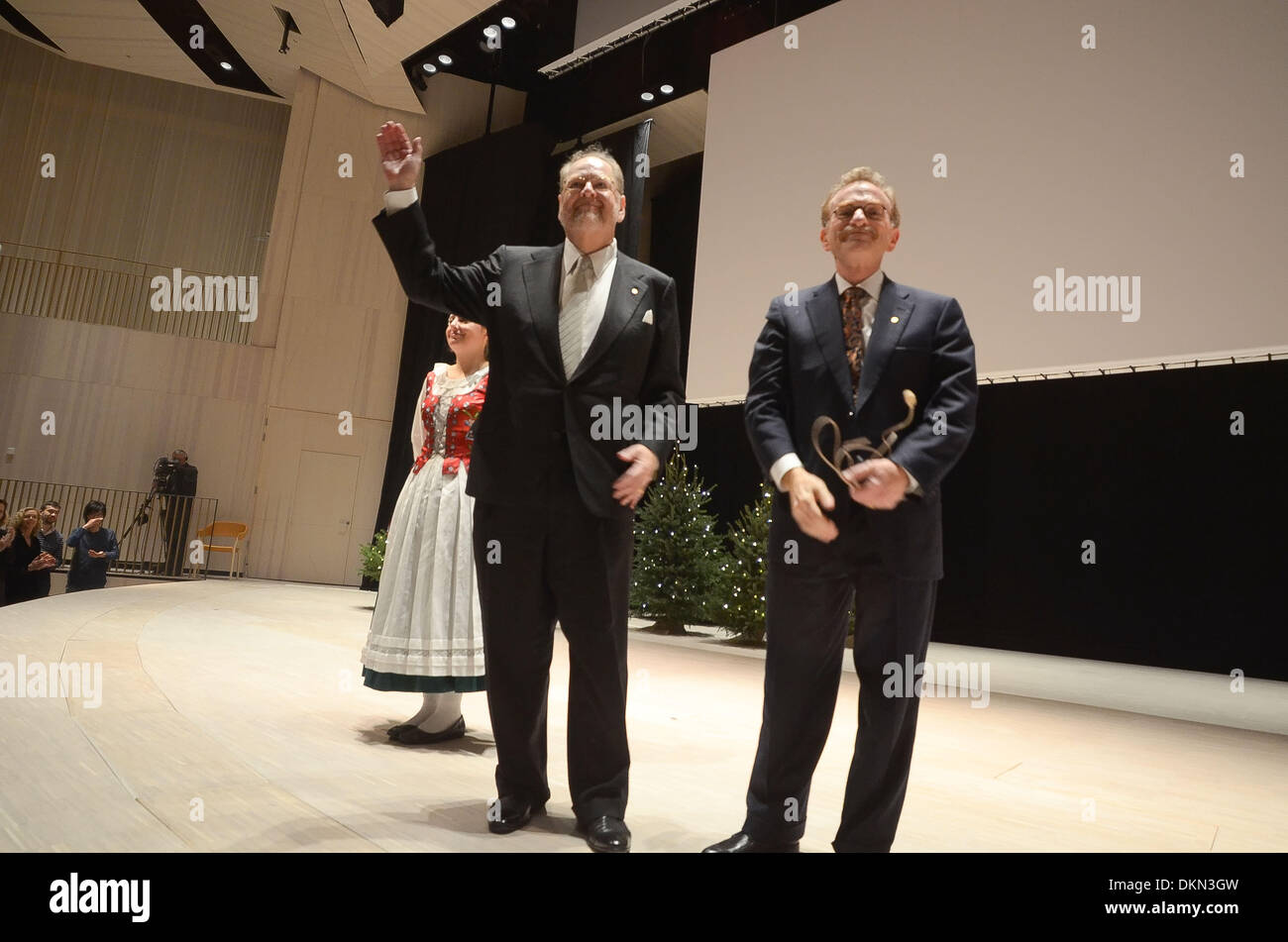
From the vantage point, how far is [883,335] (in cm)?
180

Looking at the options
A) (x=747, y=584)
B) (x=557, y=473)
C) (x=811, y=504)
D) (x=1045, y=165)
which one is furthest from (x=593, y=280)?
(x=747, y=584)

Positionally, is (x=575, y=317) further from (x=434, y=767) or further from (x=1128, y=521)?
(x=1128, y=521)

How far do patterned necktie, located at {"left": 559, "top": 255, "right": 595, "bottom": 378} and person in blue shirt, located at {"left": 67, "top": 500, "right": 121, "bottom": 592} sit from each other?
268 inches

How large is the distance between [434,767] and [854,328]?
70.6 inches

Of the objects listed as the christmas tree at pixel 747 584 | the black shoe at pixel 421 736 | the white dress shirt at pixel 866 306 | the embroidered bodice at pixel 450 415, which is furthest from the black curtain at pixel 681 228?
the white dress shirt at pixel 866 306

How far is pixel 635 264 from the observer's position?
82.6 inches

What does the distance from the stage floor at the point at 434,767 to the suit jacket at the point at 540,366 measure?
0.82m

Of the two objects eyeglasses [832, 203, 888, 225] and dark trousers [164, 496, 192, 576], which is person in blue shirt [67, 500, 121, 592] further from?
eyeglasses [832, 203, 888, 225]

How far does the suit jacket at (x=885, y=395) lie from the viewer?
5.49 ft

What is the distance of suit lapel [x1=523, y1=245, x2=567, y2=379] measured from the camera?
78.9 inches

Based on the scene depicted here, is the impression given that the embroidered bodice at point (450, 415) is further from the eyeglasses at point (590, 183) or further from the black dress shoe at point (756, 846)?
the black dress shoe at point (756, 846)
